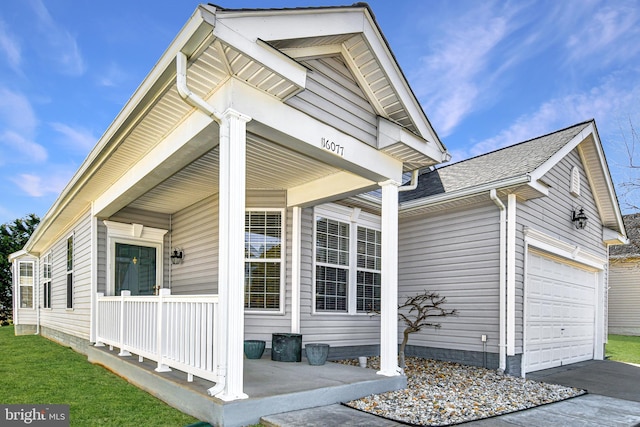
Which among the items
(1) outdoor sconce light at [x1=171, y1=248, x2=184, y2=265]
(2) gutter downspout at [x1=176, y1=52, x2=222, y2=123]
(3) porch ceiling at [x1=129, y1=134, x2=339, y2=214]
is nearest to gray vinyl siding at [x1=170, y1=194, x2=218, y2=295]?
(1) outdoor sconce light at [x1=171, y1=248, x2=184, y2=265]

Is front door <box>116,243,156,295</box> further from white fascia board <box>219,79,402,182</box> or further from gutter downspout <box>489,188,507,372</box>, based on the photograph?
gutter downspout <box>489,188,507,372</box>

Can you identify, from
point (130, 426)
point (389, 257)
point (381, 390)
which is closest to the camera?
point (130, 426)

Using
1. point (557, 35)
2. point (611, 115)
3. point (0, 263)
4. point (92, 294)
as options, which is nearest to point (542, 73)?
point (557, 35)

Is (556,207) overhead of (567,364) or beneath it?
overhead

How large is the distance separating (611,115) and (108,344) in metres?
11.5

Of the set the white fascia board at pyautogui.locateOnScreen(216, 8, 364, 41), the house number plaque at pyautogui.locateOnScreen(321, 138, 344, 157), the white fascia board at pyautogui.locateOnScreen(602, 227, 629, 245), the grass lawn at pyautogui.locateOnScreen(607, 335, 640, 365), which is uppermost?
the white fascia board at pyautogui.locateOnScreen(216, 8, 364, 41)

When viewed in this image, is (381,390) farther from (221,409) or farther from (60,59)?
(60,59)

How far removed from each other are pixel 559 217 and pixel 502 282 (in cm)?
268

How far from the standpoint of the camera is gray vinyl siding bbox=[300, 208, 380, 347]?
758 centimetres

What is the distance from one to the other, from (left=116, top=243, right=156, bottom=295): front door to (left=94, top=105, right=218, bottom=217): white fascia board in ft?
4.41

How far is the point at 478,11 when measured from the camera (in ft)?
32.4

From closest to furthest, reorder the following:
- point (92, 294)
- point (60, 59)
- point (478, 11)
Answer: point (92, 294) → point (478, 11) → point (60, 59)

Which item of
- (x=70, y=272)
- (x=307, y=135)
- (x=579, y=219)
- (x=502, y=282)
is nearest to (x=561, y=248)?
(x=579, y=219)

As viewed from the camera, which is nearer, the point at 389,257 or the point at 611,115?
the point at 389,257
